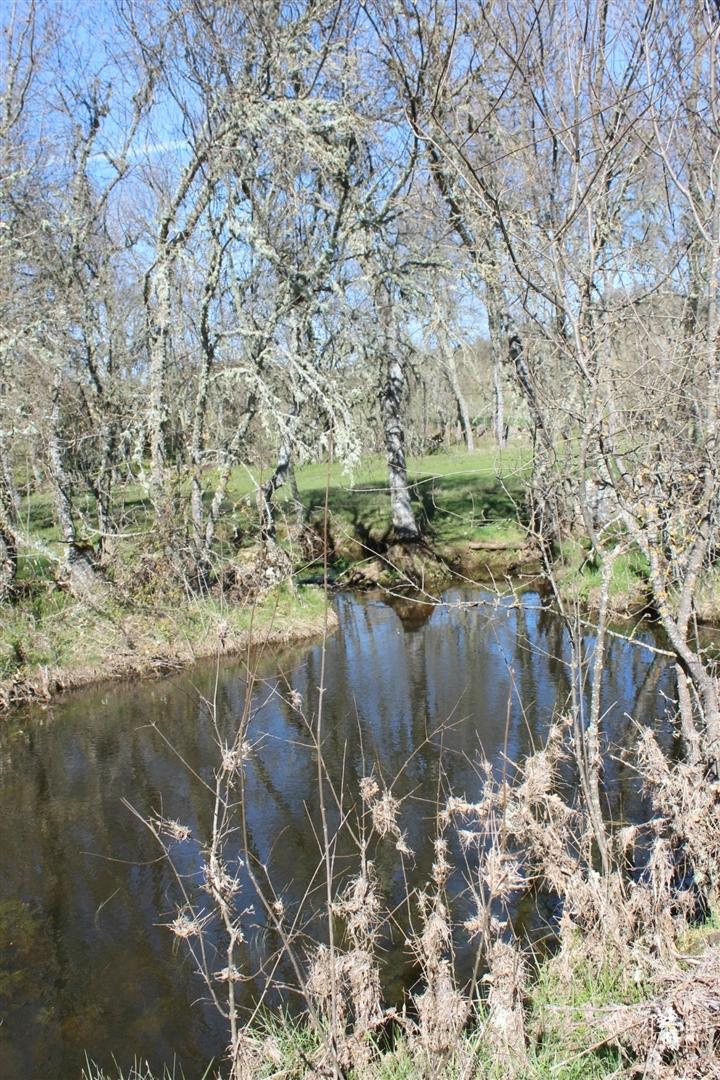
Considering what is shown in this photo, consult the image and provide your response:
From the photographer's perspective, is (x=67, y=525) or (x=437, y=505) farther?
(x=437, y=505)

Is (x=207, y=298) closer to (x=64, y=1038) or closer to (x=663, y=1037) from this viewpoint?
(x=64, y=1038)

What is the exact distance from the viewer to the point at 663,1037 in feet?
9.91

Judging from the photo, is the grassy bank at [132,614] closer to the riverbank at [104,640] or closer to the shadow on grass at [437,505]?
the riverbank at [104,640]

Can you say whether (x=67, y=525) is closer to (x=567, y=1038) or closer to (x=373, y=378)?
(x=373, y=378)

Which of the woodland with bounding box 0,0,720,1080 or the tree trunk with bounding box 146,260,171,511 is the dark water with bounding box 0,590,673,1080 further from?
the tree trunk with bounding box 146,260,171,511

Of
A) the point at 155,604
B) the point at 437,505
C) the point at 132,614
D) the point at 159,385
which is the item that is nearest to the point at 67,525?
the point at 132,614

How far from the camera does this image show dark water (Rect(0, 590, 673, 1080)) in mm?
5031

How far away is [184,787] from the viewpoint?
8008 millimetres

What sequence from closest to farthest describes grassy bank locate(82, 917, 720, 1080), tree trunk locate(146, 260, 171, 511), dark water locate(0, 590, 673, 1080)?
grassy bank locate(82, 917, 720, 1080)
dark water locate(0, 590, 673, 1080)
tree trunk locate(146, 260, 171, 511)

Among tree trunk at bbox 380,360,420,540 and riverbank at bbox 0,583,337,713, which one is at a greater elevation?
tree trunk at bbox 380,360,420,540

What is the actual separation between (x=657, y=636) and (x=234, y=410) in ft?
27.8

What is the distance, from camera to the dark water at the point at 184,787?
503cm

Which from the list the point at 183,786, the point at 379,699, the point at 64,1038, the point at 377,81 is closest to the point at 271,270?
the point at 377,81

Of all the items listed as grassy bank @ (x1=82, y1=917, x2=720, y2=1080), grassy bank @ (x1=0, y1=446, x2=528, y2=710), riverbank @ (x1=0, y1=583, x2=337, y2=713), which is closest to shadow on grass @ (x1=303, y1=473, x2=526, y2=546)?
grassy bank @ (x1=0, y1=446, x2=528, y2=710)
